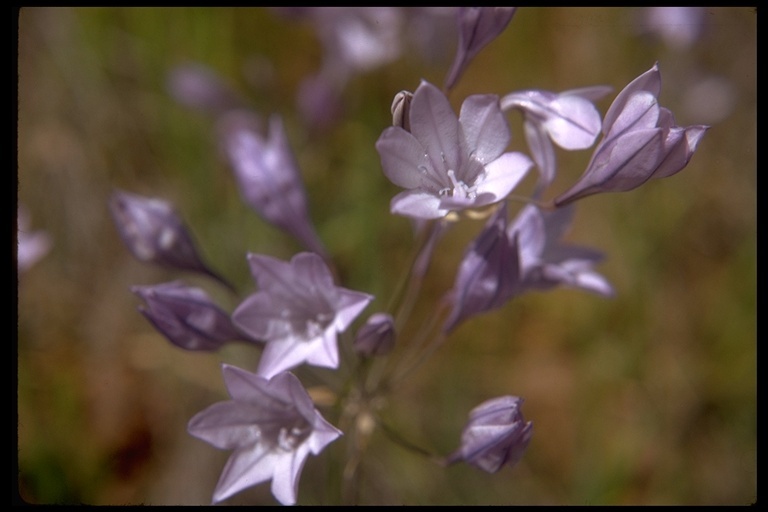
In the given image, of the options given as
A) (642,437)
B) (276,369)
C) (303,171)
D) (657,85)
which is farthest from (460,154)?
(642,437)

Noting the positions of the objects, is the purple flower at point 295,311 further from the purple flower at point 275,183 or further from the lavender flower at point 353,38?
the lavender flower at point 353,38

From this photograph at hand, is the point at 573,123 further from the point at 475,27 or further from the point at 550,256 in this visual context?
the point at 550,256

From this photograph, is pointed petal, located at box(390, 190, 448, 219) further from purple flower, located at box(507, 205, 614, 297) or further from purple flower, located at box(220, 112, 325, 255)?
purple flower, located at box(220, 112, 325, 255)

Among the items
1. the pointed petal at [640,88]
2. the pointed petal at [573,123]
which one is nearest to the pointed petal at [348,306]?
the pointed petal at [573,123]

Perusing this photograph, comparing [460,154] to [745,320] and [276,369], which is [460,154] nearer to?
[276,369]

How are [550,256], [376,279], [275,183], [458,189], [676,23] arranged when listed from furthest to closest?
[676,23]
[376,279]
[275,183]
[550,256]
[458,189]

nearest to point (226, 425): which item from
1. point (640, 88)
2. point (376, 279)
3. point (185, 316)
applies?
point (185, 316)
